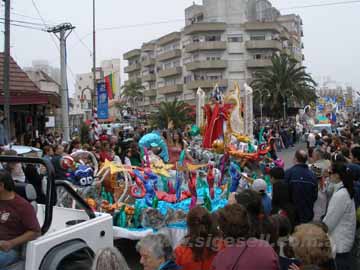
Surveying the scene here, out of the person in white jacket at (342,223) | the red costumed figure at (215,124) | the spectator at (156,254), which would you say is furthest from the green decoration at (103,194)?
the red costumed figure at (215,124)

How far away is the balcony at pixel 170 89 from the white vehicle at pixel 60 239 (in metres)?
61.2

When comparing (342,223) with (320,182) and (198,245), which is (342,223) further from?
(320,182)

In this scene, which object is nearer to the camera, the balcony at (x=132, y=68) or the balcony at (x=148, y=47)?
the balcony at (x=148, y=47)

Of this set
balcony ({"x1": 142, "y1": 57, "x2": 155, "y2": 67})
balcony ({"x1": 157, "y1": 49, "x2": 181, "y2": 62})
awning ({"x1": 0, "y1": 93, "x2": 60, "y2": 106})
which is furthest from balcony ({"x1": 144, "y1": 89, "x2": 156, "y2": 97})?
awning ({"x1": 0, "y1": 93, "x2": 60, "y2": 106})

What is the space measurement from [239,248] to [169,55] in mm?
65734

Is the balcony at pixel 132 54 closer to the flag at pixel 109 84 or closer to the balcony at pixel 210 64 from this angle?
the balcony at pixel 210 64

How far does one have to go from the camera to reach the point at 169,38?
67.6 metres

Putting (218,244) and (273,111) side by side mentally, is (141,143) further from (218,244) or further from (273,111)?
(273,111)

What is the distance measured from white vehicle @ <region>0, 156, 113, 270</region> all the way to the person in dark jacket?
246cm

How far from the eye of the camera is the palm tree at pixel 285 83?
43.9 metres

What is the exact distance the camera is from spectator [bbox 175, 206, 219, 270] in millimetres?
A: 3764

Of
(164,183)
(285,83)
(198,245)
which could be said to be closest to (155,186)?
(164,183)

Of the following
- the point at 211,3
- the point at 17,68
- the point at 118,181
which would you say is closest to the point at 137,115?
the point at 211,3

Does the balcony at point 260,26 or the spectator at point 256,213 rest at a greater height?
the balcony at point 260,26
